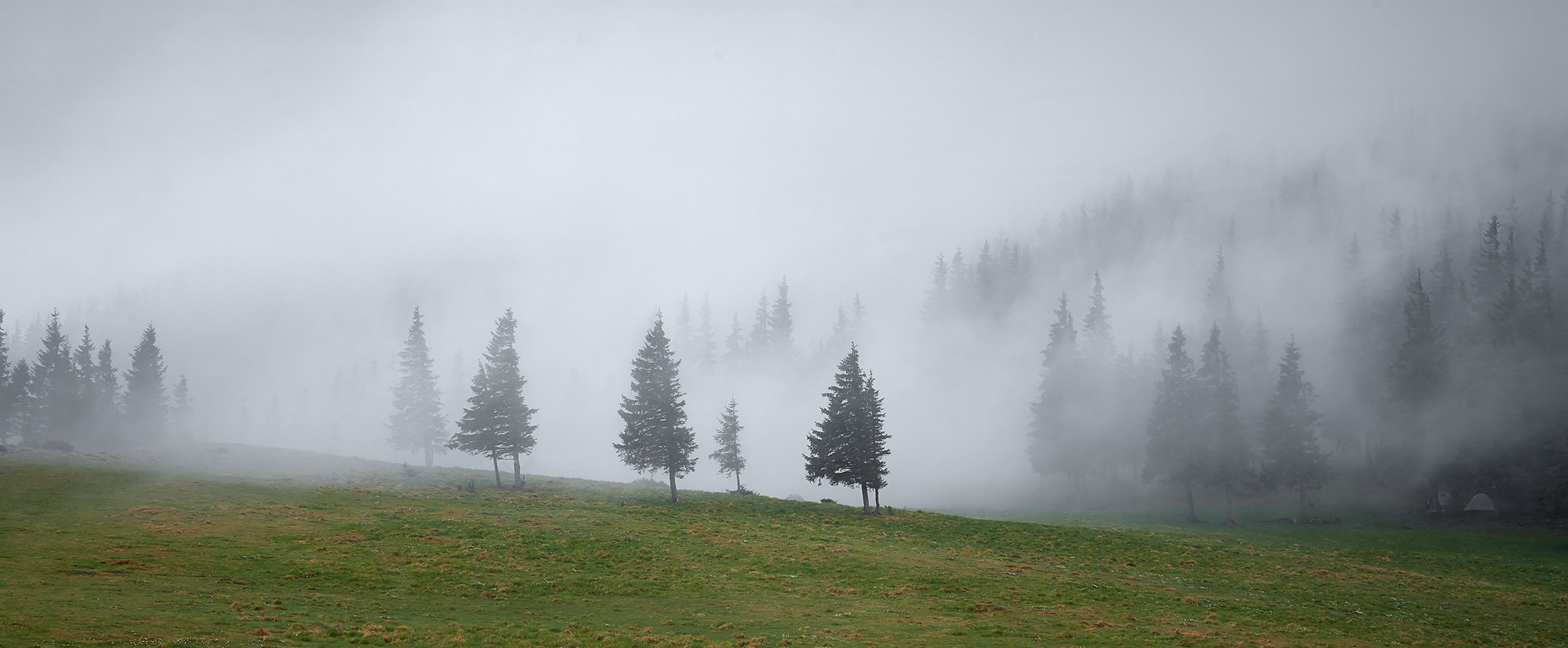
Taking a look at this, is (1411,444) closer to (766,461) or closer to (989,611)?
(989,611)

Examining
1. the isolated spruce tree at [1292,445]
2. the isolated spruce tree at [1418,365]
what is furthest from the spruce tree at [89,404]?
the isolated spruce tree at [1418,365]

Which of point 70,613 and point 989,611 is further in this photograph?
point 989,611

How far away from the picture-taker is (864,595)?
Result: 33.7 meters

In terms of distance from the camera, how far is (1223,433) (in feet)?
232

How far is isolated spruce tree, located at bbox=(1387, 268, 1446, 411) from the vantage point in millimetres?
72750

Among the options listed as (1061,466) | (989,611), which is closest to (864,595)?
(989,611)

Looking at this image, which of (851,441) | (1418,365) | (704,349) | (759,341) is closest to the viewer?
(851,441)

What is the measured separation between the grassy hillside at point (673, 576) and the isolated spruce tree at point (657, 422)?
528cm

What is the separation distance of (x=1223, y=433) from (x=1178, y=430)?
4.00m

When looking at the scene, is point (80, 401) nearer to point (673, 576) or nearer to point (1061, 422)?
point (673, 576)

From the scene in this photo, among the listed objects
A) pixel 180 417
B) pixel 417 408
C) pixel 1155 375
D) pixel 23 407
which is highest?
pixel 23 407

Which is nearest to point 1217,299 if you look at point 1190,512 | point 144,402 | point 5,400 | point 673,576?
point 1190,512

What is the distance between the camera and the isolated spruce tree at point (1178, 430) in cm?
6962

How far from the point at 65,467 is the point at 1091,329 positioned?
339 ft
